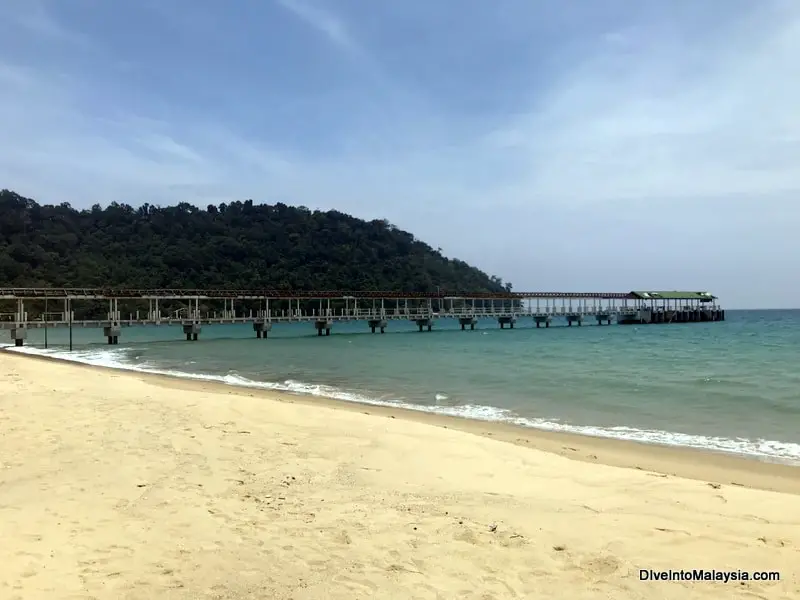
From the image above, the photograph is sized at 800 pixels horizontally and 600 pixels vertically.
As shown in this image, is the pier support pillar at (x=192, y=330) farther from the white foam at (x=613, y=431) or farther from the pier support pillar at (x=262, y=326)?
the white foam at (x=613, y=431)

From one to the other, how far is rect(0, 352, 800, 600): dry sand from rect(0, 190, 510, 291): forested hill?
88398 millimetres

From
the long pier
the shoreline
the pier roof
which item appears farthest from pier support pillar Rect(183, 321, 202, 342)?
the pier roof

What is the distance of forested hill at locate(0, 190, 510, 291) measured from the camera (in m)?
93.0

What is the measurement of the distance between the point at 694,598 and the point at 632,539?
92 cm

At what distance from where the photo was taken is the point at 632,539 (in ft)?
15.3

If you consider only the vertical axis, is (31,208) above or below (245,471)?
above

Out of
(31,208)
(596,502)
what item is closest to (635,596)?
(596,502)

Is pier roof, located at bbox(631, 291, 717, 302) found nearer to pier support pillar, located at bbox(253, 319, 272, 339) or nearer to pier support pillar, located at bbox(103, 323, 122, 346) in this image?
pier support pillar, located at bbox(253, 319, 272, 339)

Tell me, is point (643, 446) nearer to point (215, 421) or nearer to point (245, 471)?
point (245, 471)

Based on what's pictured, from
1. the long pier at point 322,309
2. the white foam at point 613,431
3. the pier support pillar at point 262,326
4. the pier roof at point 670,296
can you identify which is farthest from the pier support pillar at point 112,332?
the pier roof at point 670,296

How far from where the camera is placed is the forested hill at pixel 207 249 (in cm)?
9300

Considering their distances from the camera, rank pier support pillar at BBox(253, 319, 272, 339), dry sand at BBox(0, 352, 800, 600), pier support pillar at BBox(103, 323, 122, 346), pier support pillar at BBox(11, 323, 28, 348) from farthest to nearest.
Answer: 1. pier support pillar at BBox(253, 319, 272, 339)
2. pier support pillar at BBox(103, 323, 122, 346)
3. pier support pillar at BBox(11, 323, 28, 348)
4. dry sand at BBox(0, 352, 800, 600)

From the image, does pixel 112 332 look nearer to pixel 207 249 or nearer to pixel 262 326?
Answer: pixel 262 326

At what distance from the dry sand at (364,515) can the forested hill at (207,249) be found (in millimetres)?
88398
